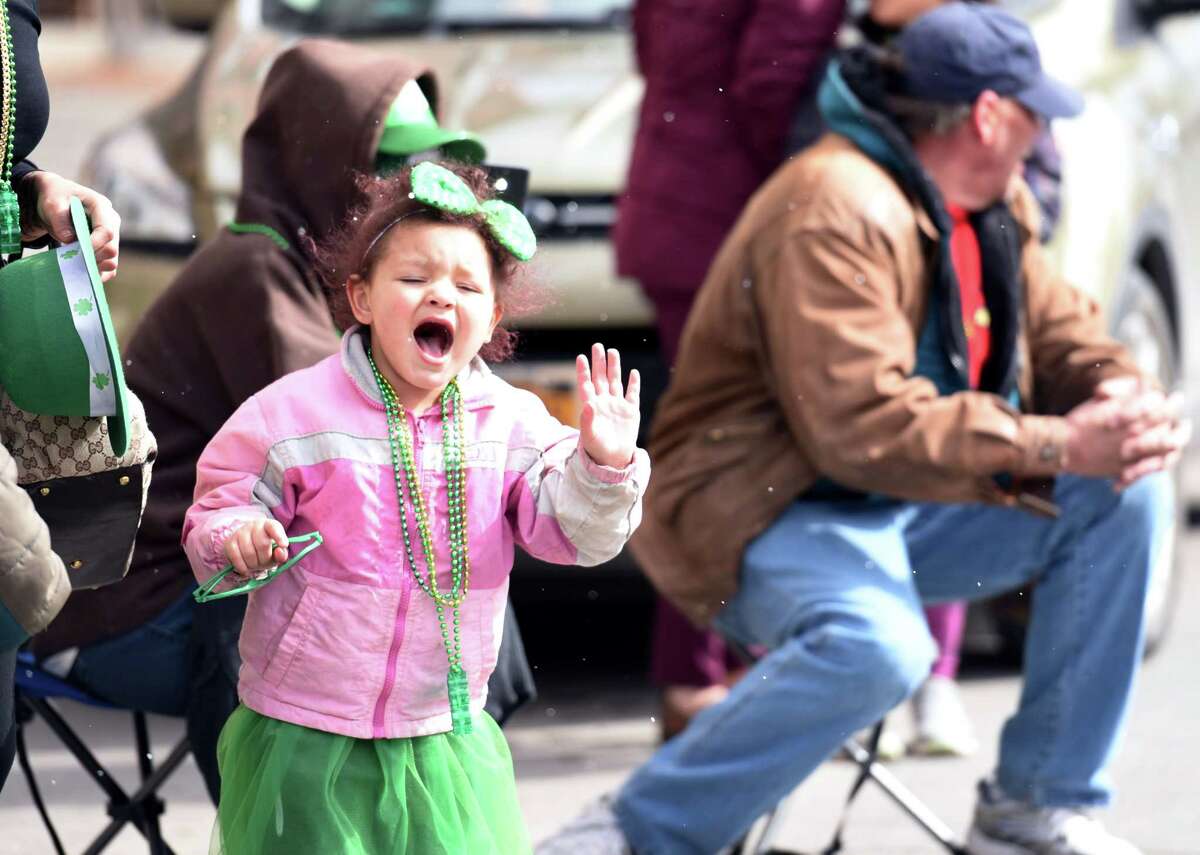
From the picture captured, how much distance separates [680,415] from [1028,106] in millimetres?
809

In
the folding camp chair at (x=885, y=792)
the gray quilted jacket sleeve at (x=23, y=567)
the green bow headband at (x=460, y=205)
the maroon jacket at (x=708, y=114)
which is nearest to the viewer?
the gray quilted jacket sleeve at (x=23, y=567)

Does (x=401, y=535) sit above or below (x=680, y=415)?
above

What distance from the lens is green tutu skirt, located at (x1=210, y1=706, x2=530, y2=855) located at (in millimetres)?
2725

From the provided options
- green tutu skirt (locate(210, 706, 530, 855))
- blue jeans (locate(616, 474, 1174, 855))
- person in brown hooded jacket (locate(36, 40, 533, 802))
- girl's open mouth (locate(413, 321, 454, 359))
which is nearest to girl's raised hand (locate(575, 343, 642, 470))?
girl's open mouth (locate(413, 321, 454, 359))

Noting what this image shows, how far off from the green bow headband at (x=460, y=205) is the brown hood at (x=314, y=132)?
2.17 feet

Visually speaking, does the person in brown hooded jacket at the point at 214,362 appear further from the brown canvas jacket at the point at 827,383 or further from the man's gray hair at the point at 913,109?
the man's gray hair at the point at 913,109

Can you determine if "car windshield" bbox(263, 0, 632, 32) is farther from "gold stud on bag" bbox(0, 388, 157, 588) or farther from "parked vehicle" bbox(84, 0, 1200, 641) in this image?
"gold stud on bag" bbox(0, 388, 157, 588)

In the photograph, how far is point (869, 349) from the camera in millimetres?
3859

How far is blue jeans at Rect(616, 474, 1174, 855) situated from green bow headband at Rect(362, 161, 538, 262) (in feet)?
4.16

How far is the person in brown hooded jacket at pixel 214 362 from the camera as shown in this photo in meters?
3.38

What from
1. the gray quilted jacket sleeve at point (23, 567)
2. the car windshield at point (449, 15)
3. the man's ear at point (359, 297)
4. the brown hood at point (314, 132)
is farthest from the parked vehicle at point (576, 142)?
the gray quilted jacket sleeve at point (23, 567)

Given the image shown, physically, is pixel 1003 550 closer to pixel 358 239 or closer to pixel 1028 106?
pixel 1028 106

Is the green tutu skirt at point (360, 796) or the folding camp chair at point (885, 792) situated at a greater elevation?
the green tutu skirt at point (360, 796)

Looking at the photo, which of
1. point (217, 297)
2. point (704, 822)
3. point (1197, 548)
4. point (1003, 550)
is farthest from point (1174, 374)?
point (217, 297)
